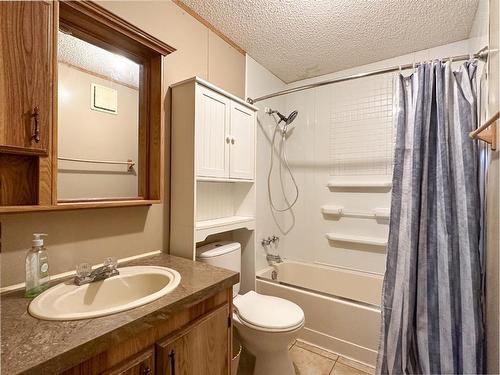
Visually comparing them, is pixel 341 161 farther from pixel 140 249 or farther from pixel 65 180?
pixel 65 180

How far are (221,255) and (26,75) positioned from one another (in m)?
1.30

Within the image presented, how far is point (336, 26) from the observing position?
5.99 ft

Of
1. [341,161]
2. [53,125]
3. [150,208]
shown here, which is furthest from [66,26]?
[341,161]

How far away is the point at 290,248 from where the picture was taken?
2744 millimetres

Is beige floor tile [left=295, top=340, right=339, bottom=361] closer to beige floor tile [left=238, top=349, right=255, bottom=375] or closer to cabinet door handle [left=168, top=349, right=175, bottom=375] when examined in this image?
beige floor tile [left=238, top=349, right=255, bottom=375]

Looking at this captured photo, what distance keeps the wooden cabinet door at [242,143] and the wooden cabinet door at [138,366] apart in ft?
3.77

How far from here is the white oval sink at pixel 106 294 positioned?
0.79 meters

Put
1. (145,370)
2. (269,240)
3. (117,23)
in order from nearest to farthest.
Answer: (145,370), (117,23), (269,240)

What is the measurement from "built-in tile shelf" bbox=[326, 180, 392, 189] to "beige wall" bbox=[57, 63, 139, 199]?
1870 millimetres

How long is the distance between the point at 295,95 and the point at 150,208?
6.79ft

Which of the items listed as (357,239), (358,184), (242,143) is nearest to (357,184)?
(358,184)

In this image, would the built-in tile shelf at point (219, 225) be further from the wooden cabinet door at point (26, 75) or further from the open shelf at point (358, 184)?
the open shelf at point (358, 184)

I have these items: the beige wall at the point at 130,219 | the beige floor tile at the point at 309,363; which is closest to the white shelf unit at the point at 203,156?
the beige wall at the point at 130,219

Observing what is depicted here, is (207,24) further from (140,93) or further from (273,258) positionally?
(273,258)
